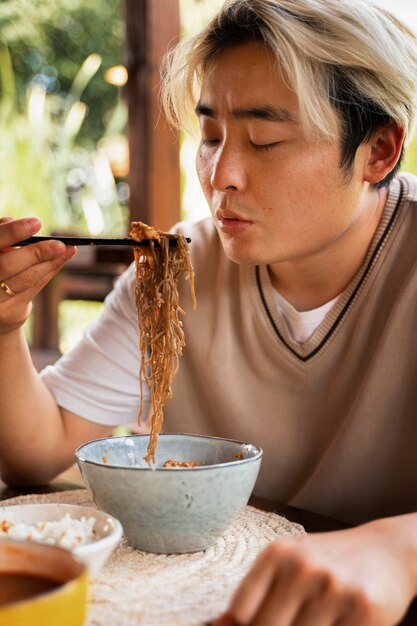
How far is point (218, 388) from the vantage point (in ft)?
5.93

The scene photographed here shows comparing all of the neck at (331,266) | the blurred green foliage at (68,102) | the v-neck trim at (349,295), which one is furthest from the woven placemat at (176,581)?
the blurred green foliage at (68,102)

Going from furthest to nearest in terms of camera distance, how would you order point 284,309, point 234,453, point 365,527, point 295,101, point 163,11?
point 163,11 < point 284,309 < point 295,101 < point 234,453 < point 365,527

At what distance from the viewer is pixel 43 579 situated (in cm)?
86

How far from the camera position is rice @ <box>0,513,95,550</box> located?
1.02 m

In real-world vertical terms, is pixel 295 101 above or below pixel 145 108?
below

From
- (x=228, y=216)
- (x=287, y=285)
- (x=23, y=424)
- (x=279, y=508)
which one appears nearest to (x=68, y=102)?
(x=287, y=285)

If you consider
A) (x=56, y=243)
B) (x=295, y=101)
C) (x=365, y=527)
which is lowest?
(x=365, y=527)

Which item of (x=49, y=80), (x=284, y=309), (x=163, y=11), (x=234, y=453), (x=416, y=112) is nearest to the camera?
(x=234, y=453)

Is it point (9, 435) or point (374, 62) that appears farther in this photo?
point (9, 435)

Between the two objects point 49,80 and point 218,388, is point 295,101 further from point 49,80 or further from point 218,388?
point 49,80

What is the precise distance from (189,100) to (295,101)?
461 millimetres

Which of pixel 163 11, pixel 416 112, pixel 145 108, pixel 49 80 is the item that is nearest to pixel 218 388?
pixel 416 112

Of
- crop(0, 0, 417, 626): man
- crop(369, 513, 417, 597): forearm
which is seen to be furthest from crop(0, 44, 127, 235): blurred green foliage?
crop(369, 513, 417, 597): forearm

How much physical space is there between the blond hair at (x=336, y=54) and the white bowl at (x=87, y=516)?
2.66 feet
